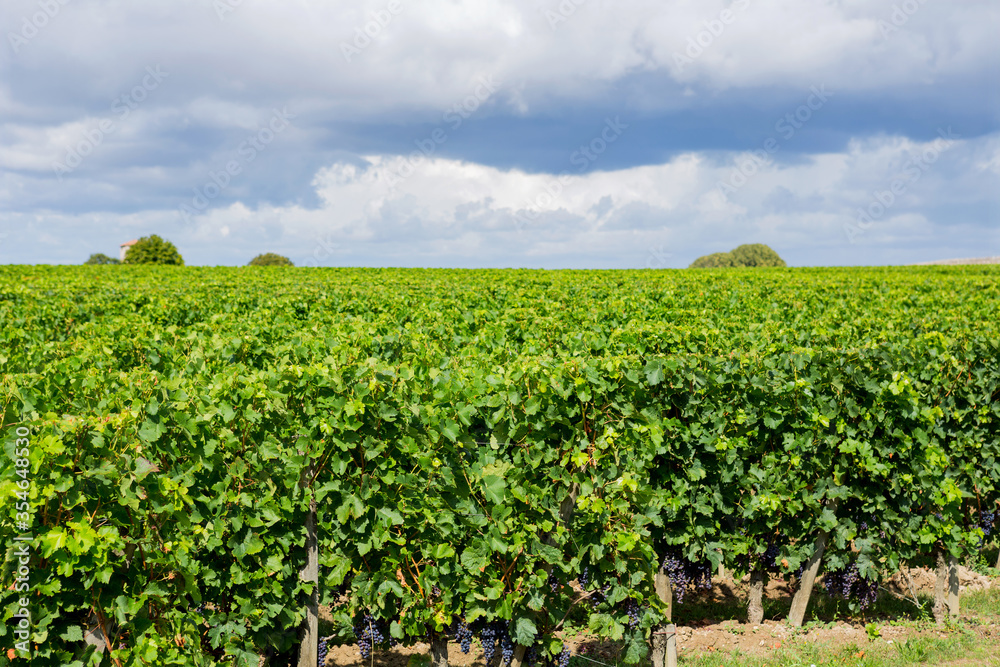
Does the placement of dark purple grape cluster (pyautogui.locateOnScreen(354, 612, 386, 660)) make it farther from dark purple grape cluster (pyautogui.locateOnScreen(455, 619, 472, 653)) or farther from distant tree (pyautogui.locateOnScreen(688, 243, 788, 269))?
distant tree (pyautogui.locateOnScreen(688, 243, 788, 269))

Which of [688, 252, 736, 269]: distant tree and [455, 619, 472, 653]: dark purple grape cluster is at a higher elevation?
[688, 252, 736, 269]: distant tree

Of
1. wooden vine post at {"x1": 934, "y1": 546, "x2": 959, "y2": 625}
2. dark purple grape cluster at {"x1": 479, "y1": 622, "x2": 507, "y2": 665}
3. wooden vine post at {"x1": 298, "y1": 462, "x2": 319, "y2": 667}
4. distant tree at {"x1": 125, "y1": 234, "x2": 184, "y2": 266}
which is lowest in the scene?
wooden vine post at {"x1": 934, "y1": 546, "x2": 959, "y2": 625}

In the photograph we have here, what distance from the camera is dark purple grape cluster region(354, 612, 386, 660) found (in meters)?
4.53

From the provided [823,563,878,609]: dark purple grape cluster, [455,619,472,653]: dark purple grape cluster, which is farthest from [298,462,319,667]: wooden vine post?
[823,563,878,609]: dark purple grape cluster

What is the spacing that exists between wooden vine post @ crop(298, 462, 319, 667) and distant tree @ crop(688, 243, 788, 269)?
11568 cm

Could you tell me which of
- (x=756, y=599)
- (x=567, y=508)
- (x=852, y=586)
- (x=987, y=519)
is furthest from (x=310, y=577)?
(x=987, y=519)

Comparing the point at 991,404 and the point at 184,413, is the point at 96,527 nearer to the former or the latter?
the point at 184,413

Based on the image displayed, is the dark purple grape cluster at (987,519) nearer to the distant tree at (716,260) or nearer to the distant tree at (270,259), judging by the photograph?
the distant tree at (270,259)

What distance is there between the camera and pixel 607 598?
465cm

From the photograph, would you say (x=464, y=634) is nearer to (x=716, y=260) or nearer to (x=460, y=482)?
(x=460, y=482)

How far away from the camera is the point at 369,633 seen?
4574 millimetres

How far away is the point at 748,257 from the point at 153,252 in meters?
95.1

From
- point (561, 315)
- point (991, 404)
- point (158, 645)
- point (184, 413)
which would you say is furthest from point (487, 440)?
point (991, 404)

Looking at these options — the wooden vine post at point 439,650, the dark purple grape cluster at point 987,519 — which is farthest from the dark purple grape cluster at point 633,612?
the dark purple grape cluster at point 987,519
